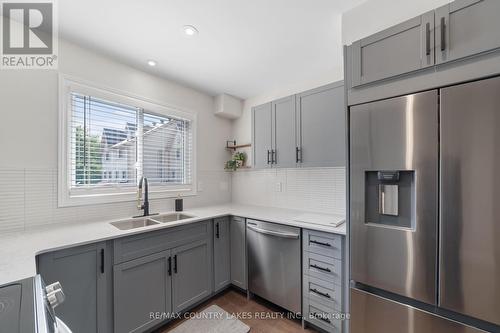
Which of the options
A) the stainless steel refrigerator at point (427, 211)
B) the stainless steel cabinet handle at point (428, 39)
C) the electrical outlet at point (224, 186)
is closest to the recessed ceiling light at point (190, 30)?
the stainless steel refrigerator at point (427, 211)

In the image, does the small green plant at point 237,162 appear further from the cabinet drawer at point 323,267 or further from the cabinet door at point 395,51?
the cabinet door at point 395,51

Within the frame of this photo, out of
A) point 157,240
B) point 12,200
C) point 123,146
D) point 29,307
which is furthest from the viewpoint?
point 123,146

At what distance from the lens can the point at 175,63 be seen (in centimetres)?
226

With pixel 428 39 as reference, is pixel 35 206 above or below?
below

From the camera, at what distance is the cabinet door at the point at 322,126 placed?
192cm

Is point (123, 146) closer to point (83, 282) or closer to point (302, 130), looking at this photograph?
point (83, 282)

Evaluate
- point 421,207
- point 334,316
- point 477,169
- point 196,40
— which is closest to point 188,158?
point 196,40

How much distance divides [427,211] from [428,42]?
907mm

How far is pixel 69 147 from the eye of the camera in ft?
6.29

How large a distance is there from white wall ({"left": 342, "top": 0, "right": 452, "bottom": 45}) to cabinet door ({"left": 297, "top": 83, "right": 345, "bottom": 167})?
0.44 metres

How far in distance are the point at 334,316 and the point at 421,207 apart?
3.67ft

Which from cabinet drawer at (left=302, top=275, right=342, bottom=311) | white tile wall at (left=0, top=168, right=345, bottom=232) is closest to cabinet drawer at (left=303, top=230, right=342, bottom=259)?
cabinet drawer at (left=302, top=275, right=342, bottom=311)

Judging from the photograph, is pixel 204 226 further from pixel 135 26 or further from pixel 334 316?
pixel 135 26

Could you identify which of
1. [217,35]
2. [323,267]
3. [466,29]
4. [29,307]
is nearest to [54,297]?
[29,307]
